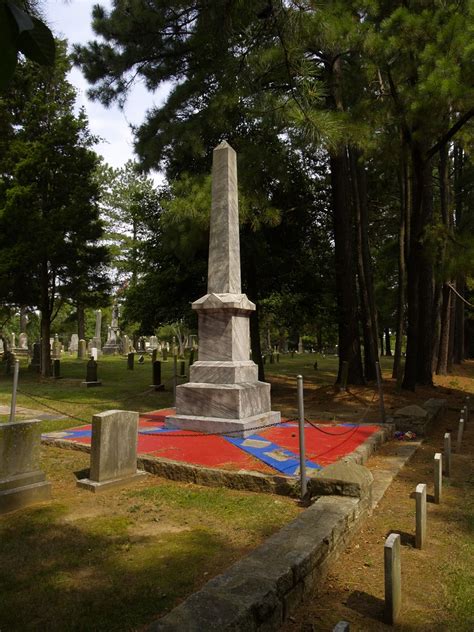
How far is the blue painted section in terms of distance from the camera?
5957 millimetres

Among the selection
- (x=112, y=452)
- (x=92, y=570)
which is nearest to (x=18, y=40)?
(x=92, y=570)

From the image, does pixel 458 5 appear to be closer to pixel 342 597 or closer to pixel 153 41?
pixel 153 41

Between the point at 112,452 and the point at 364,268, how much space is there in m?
12.2

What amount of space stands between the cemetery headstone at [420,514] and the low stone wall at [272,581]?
56 centimetres

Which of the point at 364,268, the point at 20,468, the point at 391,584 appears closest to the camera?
the point at 391,584

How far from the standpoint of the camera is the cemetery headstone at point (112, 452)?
18.1 feet

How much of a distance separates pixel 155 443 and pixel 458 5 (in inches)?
390

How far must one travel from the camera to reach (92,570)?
11.7 feet

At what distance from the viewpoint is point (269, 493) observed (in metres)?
5.44

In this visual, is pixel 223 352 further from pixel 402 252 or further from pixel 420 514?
pixel 402 252

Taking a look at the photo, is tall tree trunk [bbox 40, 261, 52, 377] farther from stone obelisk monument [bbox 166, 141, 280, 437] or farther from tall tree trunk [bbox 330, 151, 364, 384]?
stone obelisk monument [bbox 166, 141, 280, 437]

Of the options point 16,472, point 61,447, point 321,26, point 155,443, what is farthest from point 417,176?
point 16,472

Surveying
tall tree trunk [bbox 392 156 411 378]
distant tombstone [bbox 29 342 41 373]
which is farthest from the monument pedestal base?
distant tombstone [bbox 29 342 41 373]

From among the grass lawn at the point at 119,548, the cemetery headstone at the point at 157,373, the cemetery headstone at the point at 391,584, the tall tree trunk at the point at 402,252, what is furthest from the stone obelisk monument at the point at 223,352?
the tall tree trunk at the point at 402,252
